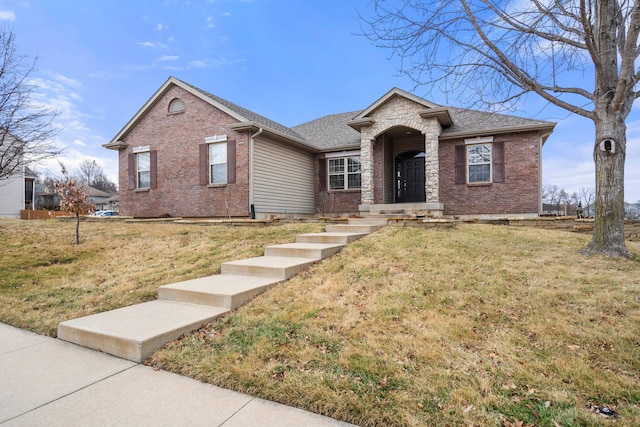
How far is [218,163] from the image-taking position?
1263cm

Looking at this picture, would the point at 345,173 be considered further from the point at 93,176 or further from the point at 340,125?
the point at 93,176

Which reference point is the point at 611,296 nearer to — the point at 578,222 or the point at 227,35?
the point at 578,222

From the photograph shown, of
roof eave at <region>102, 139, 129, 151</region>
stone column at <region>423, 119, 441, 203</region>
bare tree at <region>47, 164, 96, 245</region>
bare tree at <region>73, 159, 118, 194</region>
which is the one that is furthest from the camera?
bare tree at <region>73, 159, 118, 194</region>

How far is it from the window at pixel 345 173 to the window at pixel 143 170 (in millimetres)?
7940

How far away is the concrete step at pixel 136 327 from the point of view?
2998 millimetres

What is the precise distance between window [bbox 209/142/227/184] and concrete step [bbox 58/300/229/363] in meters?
8.95

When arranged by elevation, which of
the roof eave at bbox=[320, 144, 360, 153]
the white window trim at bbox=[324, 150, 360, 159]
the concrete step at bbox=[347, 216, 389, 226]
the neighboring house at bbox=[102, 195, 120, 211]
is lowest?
the concrete step at bbox=[347, 216, 389, 226]

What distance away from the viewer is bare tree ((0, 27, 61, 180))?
914 cm

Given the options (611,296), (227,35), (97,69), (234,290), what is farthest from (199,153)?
(611,296)

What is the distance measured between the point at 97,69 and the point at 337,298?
17.5 meters

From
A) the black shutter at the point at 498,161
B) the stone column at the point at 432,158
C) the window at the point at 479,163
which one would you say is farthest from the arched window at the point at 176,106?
the black shutter at the point at 498,161

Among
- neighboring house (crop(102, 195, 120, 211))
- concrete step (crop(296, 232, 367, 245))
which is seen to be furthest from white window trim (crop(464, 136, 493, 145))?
neighboring house (crop(102, 195, 120, 211))

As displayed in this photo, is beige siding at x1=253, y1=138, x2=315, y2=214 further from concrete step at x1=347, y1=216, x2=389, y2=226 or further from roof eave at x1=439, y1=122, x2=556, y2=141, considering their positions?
roof eave at x1=439, y1=122, x2=556, y2=141

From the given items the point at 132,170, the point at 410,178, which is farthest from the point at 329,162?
the point at 132,170
